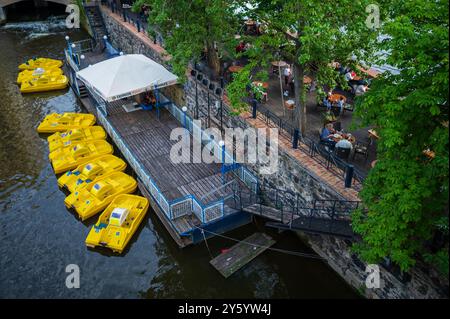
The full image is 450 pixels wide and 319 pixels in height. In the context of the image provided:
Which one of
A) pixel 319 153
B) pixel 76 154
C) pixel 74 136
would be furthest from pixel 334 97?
pixel 74 136

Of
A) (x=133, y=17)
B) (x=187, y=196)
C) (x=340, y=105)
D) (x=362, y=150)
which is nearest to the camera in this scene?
(x=362, y=150)

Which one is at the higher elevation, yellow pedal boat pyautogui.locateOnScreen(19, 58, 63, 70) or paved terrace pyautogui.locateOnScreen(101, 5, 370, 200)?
paved terrace pyautogui.locateOnScreen(101, 5, 370, 200)

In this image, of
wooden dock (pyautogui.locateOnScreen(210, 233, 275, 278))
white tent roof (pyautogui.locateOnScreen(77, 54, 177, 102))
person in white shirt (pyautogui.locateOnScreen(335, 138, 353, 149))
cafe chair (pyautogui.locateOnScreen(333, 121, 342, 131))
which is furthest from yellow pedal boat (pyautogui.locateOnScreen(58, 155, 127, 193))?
person in white shirt (pyautogui.locateOnScreen(335, 138, 353, 149))

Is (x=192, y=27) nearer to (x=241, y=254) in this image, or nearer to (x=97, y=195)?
(x=97, y=195)

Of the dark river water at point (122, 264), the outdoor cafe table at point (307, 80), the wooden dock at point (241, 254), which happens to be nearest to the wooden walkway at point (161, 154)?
the dark river water at point (122, 264)

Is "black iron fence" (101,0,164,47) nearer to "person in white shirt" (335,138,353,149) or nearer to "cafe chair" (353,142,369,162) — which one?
"person in white shirt" (335,138,353,149)

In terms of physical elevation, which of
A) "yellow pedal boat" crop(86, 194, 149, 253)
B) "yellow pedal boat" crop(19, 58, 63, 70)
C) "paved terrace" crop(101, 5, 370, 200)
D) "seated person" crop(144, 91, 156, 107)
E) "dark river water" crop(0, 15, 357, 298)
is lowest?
"dark river water" crop(0, 15, 357, 298)
